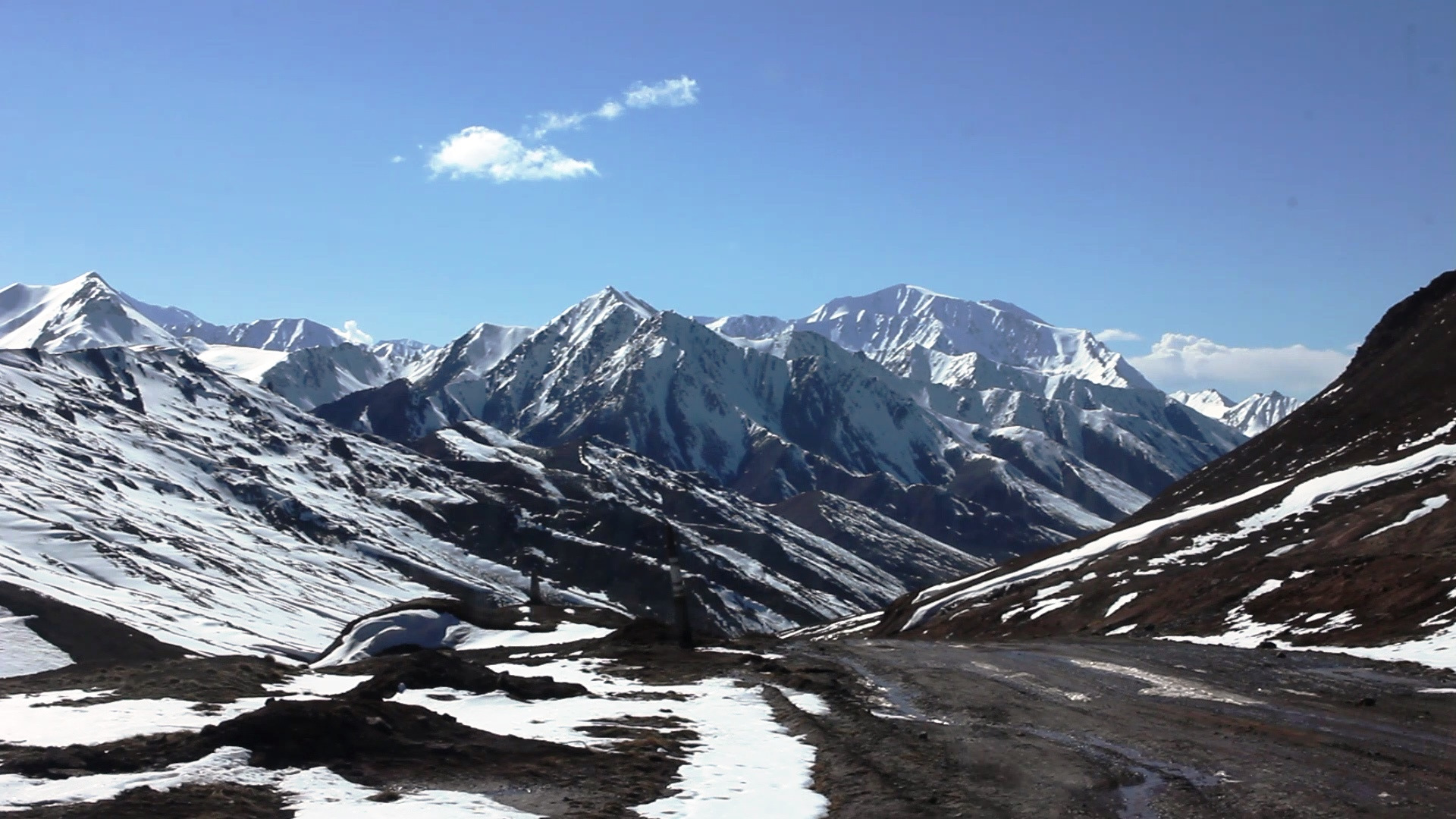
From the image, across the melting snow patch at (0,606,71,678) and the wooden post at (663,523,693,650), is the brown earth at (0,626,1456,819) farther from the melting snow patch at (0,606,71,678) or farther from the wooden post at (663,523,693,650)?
the melting snow patch at (0,606,71,678)

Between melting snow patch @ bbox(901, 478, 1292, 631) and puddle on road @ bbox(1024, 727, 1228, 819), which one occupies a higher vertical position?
A: puddle on road @ bbox(1024, 727, 1228, 819)

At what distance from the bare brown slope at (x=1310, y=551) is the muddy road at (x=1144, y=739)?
905cm

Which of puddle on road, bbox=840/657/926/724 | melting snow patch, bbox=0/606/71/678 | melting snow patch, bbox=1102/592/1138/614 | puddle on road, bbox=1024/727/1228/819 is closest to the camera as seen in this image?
puddle on road, bbox=1024/727/1228/819

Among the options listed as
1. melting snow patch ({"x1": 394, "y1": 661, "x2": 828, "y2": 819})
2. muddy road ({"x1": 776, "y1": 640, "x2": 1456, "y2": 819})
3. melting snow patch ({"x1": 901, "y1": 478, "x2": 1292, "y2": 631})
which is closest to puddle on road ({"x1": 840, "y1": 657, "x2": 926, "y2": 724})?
muddy road ({"x1": 776, "y1": 640, "x2": 1456, "y2": 819})

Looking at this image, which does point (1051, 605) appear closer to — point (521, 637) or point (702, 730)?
point (521, 637)

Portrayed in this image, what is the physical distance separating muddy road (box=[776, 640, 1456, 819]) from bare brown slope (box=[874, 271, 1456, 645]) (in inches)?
356

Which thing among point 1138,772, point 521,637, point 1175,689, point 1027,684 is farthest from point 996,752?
point 521,637

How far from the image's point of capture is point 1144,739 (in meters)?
20.6

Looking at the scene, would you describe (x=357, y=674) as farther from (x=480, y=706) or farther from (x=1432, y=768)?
(x=1432, y=768)

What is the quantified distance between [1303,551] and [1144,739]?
52.0 metres

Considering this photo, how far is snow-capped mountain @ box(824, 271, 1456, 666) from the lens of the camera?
4084cm

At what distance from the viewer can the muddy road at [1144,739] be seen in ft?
52.3

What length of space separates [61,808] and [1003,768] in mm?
13435

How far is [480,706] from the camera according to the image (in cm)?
2636
